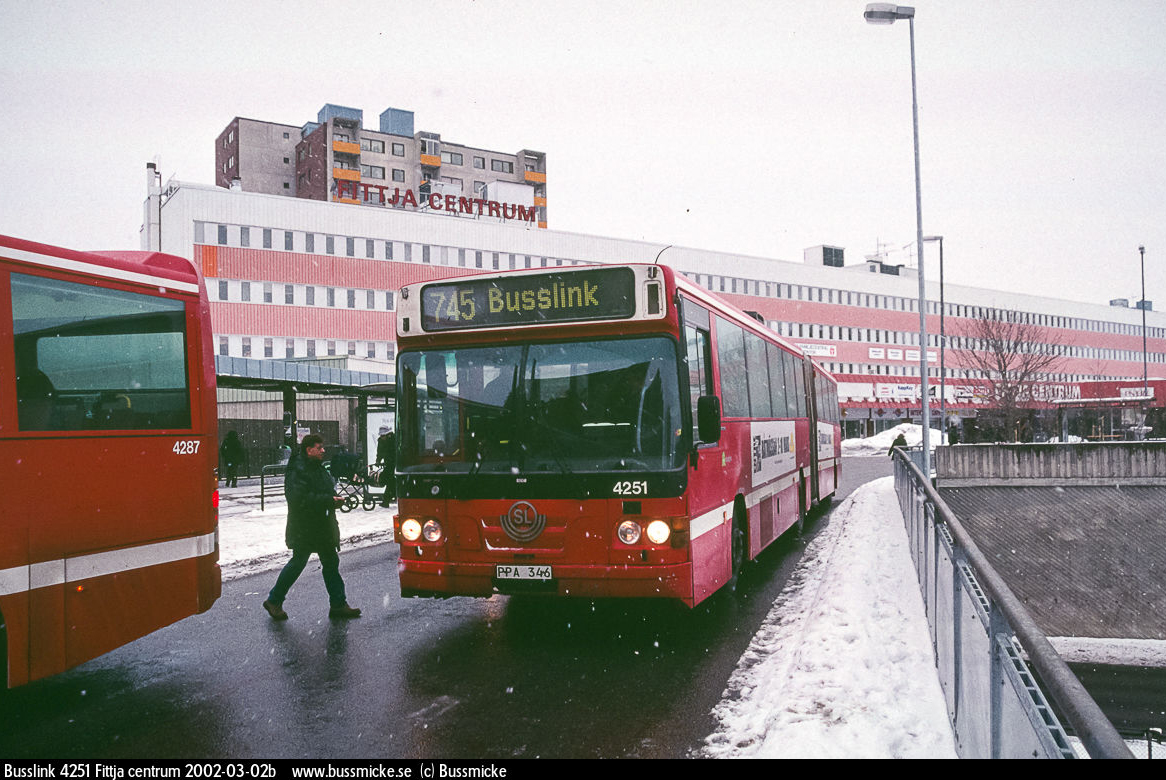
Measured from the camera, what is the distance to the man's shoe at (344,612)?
29.5ft

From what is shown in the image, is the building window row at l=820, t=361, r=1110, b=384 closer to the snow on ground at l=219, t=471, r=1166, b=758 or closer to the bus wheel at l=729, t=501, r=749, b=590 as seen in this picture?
the snow on ground at l=219, t=471, r=1166, b=758

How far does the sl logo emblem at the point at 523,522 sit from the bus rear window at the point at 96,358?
8.77 feet

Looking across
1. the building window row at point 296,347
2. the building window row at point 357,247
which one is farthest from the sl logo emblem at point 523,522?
the building window row at point 296,347

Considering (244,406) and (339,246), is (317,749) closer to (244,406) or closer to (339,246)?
(244,406)

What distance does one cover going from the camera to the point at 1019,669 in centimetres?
318

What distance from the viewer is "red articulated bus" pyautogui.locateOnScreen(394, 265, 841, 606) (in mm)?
7223

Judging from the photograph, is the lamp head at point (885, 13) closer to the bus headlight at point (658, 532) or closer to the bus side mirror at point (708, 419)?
the bus side mirror at point (708, 419)

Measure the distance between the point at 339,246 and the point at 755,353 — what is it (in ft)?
162

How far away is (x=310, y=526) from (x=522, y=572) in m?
2.72

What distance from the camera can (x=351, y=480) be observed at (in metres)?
22.0

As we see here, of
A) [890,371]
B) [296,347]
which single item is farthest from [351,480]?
[890,371]

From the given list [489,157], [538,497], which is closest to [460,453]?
[538,497]

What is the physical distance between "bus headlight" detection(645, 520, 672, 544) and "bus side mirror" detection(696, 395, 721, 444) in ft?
2.55

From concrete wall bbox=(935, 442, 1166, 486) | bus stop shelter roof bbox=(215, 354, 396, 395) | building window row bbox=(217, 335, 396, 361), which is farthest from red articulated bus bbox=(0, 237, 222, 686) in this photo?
building window row bbox=(217, 335, 396, 361)
